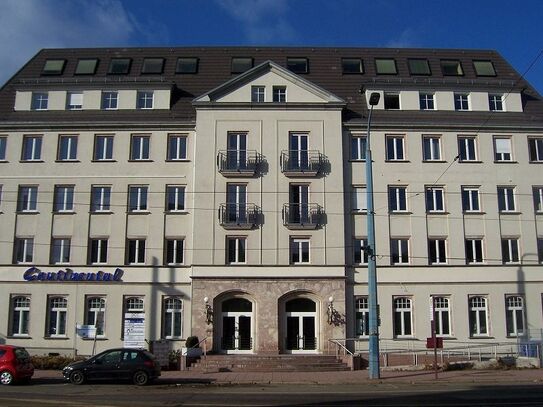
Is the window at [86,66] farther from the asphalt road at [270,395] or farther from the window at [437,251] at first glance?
the window at [437,251]

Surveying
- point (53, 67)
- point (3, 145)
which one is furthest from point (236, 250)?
point (53, 67)

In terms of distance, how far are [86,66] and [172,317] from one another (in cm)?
1815

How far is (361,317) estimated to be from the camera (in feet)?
112

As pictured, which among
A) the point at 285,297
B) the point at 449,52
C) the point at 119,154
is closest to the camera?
the point at 285,297

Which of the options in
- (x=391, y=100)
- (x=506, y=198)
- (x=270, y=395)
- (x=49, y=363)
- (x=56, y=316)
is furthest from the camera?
(x=391, y=100)

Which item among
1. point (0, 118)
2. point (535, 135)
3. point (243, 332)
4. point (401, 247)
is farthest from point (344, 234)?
point (0, 118)

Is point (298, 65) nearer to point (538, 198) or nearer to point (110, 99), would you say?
point (110, 99)

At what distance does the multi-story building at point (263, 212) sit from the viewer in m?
33.9

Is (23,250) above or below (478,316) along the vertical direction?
above

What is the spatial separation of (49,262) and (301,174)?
611 inches

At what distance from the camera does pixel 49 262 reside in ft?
114

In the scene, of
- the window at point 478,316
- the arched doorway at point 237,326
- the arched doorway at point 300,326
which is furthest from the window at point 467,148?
the arched doorway at point 237,326

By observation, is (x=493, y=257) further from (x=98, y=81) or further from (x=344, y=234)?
(x=98, y=81)

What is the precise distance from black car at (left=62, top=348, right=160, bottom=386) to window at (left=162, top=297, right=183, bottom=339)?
982 cm
